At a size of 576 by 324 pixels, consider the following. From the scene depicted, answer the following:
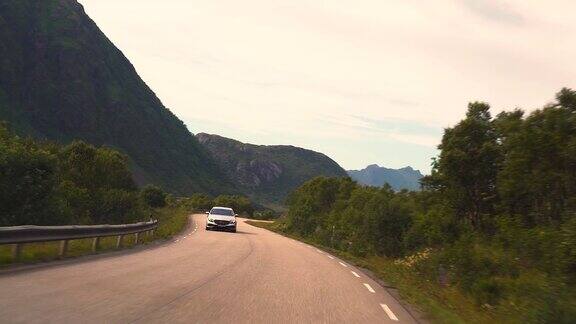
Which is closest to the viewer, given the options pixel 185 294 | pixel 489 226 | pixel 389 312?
pixel 185 294

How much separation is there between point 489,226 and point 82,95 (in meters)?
156

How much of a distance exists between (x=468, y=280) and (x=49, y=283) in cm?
1067

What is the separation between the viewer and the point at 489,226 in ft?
95.2

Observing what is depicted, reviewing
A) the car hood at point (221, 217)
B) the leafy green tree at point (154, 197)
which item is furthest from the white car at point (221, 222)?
the leafy green tree at point (154, 197)

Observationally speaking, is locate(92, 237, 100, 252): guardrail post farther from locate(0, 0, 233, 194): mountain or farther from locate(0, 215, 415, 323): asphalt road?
locate(0, 0, 233, 194): mountain

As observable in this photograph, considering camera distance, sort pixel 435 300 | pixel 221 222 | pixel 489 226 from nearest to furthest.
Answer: pixel 435 300
pixel 489 226
pixel 221 222

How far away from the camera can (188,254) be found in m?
17.5

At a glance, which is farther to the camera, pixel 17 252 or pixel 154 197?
pixel 154 197

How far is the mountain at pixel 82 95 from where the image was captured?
15350 centimetres

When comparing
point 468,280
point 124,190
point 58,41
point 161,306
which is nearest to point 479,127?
point 468,280

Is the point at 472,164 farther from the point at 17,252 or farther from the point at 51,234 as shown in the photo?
the point at 17,252

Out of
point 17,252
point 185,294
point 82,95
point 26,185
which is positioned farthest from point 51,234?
point 82,95

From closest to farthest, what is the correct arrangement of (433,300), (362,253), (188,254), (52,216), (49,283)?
(49,283), (433,300), (188,254), (52,216), (362,253)

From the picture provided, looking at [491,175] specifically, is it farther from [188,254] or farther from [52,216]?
[52,216]
